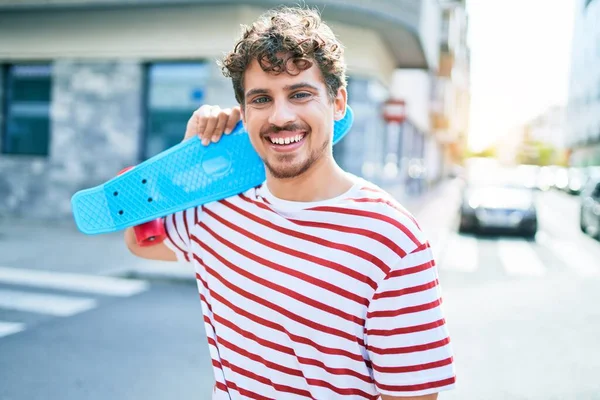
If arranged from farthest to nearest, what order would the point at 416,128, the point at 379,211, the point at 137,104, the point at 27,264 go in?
the point at 416,128 → the point at 137,104 → the point at 27,264 → the point at 379,211

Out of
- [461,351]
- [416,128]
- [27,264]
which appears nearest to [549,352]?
[461,351]

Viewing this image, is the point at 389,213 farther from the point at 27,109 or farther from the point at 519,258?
the point at 27,109

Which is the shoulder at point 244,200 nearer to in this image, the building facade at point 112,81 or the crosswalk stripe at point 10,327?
the crosswalk stripe at point 10,327

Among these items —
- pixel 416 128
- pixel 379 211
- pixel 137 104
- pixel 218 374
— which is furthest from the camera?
pixel 416 128

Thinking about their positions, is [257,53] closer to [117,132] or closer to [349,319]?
[349,319]

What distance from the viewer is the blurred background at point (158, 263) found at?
440cm

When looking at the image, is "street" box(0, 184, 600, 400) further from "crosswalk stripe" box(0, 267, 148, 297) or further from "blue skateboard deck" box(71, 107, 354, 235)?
"blue skateboard deck" box(71, 107, 354, 235)

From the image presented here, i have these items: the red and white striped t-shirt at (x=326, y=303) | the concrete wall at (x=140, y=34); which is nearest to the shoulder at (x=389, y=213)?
the red and white striped t-shirt at (x=326, y=303)

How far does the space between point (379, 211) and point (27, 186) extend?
12645 mm

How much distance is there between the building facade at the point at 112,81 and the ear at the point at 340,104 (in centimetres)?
947

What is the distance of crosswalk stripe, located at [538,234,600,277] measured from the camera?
9250mm

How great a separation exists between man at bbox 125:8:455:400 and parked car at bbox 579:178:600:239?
1303 centimetres

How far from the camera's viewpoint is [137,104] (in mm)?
11766

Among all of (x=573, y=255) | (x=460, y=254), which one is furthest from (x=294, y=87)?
(x=573, y=255)
